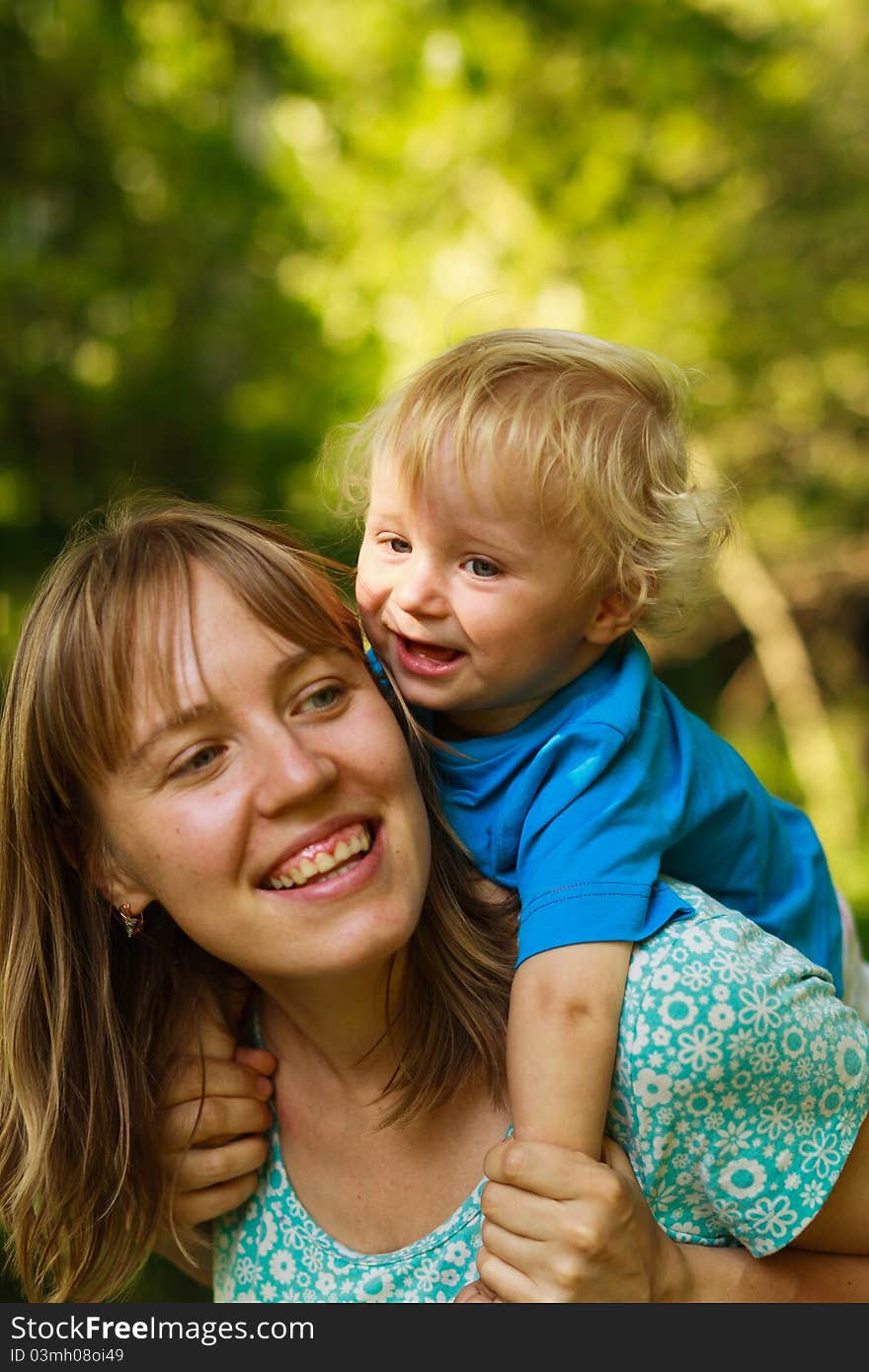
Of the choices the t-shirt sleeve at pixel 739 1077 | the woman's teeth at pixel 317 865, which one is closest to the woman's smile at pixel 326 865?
the woman's teeth at pixel 317 865

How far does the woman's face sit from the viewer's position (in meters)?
1.80

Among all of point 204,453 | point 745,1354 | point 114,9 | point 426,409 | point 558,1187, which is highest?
→ point 114,9

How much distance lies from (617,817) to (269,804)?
1.52 ft

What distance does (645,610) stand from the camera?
83.8 inches

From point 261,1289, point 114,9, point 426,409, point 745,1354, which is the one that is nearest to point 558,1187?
point 745,1354

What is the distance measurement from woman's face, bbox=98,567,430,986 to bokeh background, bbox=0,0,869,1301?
4728mm

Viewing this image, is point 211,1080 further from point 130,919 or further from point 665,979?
point 665,979

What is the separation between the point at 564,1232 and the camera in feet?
5.62

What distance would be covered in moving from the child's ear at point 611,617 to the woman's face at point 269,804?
364 mm

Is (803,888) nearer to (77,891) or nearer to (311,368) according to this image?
(77,891)

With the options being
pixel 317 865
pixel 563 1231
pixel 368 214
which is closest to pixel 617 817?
pixel 317 865

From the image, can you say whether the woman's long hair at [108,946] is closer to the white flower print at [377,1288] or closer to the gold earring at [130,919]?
the gold earring at [130,919]

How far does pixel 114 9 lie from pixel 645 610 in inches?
220

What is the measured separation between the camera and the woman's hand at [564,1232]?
5.63ft
